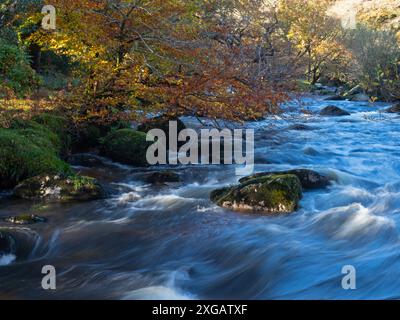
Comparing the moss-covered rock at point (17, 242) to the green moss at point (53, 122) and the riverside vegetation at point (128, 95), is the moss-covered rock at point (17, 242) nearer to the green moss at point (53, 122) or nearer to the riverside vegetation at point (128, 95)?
the riverside vegetation at point (128, 95)

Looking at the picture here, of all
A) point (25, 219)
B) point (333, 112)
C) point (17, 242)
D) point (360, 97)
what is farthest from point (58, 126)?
point (360, 97)

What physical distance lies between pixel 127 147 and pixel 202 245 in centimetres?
557

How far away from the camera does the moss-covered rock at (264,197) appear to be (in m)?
8.76

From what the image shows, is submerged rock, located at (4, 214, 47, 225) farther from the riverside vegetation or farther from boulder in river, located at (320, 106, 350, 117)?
boulder in river, located at (320, 106, 350, 117)

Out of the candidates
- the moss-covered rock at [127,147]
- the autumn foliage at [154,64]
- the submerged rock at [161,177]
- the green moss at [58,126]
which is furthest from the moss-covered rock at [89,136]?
the submerged rock at [161,177]

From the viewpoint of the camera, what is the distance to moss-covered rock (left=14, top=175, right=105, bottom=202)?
9133 mm

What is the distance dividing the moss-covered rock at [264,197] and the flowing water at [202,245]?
0.27 meters

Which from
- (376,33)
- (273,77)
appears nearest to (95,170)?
(273,77)

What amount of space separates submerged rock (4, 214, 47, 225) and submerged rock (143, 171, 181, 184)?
134 inches

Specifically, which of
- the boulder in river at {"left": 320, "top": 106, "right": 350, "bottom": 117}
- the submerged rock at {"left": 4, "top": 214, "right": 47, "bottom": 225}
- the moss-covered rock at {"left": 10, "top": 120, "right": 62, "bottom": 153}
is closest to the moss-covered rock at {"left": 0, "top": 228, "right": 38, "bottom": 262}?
the submerged rock at {"left": 4, "top": 214, "right": 47, "bottom": 225}

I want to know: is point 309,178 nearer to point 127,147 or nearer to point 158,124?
point 127,147

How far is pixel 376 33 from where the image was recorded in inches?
1258

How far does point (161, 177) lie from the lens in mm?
11273

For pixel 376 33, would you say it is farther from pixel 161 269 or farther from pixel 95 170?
pixel 161 269
